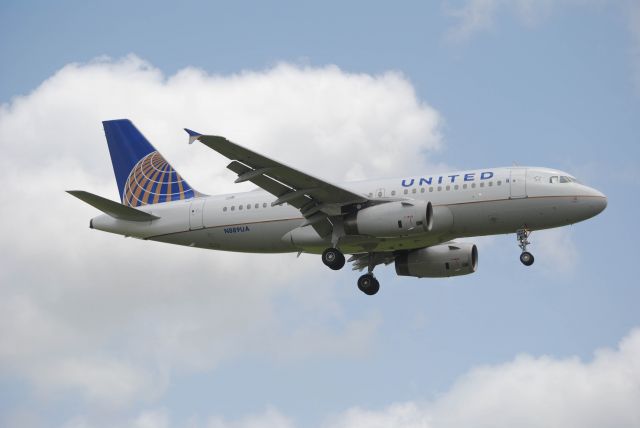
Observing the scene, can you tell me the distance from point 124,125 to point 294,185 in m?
13.3

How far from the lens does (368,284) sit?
45.2 metres

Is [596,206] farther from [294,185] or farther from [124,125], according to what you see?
[124,125]

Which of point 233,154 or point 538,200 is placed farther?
point 538,200

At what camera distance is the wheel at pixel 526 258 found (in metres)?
40.3

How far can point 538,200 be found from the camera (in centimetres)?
3959

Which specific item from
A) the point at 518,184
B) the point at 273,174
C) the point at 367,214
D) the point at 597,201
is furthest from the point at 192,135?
the point at 597,201

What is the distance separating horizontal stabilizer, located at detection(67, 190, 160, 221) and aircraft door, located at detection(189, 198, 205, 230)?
5.56 ft

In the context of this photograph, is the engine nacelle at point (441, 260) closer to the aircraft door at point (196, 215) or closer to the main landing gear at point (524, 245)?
the main landing gear at point (524, 245)

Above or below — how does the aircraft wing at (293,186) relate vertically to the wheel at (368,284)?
above

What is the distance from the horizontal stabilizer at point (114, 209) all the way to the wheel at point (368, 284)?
907 cm

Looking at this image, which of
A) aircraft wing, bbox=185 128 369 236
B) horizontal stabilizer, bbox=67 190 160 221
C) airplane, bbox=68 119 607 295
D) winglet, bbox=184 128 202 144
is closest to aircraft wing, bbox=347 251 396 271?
airplane, bbox=68 119 607 295

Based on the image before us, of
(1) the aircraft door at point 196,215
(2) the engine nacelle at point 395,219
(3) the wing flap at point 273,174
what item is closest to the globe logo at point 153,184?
(1) the aircraft door at point 196,215

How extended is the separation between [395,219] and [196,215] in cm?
923

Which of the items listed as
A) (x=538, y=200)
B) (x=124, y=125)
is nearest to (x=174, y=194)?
(x=124, y=125)
